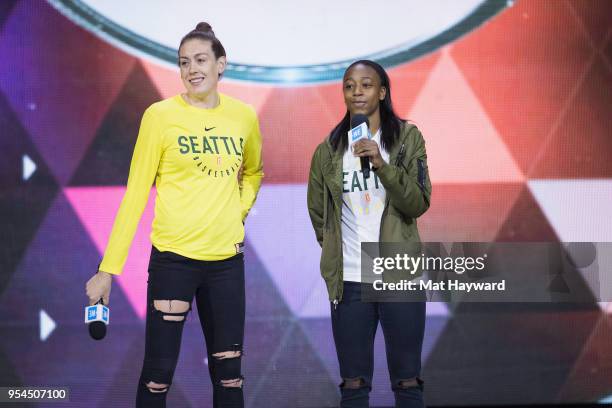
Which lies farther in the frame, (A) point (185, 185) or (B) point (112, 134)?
(B) point (112, 134)

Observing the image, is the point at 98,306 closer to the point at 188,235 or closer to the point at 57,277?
the point at 188,235

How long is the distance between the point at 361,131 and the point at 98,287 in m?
1.05

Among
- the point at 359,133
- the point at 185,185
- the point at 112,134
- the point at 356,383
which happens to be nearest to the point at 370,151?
the point at 359,133

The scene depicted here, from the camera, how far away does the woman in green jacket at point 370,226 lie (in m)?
→ 2.68

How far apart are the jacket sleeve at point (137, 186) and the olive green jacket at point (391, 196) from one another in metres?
0.59

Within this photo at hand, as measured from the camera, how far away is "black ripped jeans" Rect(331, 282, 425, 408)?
8.79 ft

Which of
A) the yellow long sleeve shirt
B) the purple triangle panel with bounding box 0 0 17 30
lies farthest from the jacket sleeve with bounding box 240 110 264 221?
the purple triangle panel with bounding box 0 0 17 30

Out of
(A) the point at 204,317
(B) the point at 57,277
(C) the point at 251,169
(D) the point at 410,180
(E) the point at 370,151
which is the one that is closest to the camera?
(E) the point at 370,151

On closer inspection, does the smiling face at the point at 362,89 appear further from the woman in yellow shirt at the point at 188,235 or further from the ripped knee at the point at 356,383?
the ripped knee at the point at 356,383

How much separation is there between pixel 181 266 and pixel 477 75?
204 cm

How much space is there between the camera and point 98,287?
2.78m

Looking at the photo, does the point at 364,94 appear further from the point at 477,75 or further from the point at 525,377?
the point at 525,377

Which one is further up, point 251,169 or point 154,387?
point 251,169

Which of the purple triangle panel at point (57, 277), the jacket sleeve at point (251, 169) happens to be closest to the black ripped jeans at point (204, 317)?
the jacket sleeve at point (251, 169)
